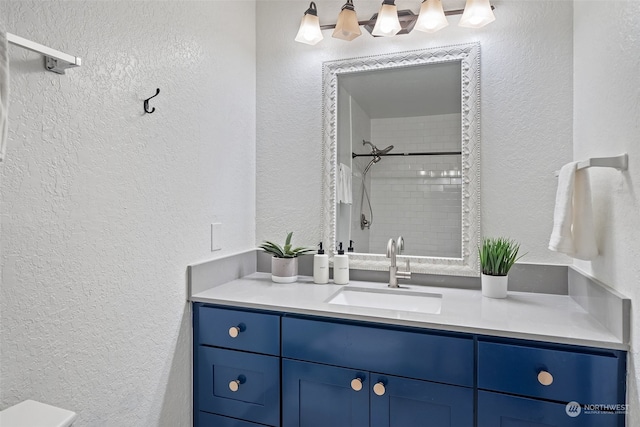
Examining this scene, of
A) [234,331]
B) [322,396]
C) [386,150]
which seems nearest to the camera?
[322,396]

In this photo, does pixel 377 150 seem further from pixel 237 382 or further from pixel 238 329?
pixel 237 382

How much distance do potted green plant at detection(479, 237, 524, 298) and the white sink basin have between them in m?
0.20

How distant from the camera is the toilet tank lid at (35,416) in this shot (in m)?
0.77

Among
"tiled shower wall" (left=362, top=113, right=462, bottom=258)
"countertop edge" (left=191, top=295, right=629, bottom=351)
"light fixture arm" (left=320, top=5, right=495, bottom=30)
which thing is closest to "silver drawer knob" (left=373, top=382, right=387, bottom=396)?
"countertop edge" (left=191, top=295, right=629, bottom=351)

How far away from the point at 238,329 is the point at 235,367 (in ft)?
0.50

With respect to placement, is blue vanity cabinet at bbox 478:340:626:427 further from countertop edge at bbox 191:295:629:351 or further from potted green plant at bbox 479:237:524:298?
potted green plant at bbox 479:237:524:298

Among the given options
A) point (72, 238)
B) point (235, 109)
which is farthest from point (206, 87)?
point (72, 238)

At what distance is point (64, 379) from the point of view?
987mm

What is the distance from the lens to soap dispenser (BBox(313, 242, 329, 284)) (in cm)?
174

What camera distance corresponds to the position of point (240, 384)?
1422 mm

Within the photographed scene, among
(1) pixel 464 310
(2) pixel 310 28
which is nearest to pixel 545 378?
(1) pixel 464 310

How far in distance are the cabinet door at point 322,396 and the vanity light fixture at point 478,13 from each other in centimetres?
147

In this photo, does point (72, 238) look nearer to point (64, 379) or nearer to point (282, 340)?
point (64, 379)

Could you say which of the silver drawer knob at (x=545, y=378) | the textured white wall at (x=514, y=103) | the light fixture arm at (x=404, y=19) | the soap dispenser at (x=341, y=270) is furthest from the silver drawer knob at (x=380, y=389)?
the light fixture arm at (x=404, y=19)
